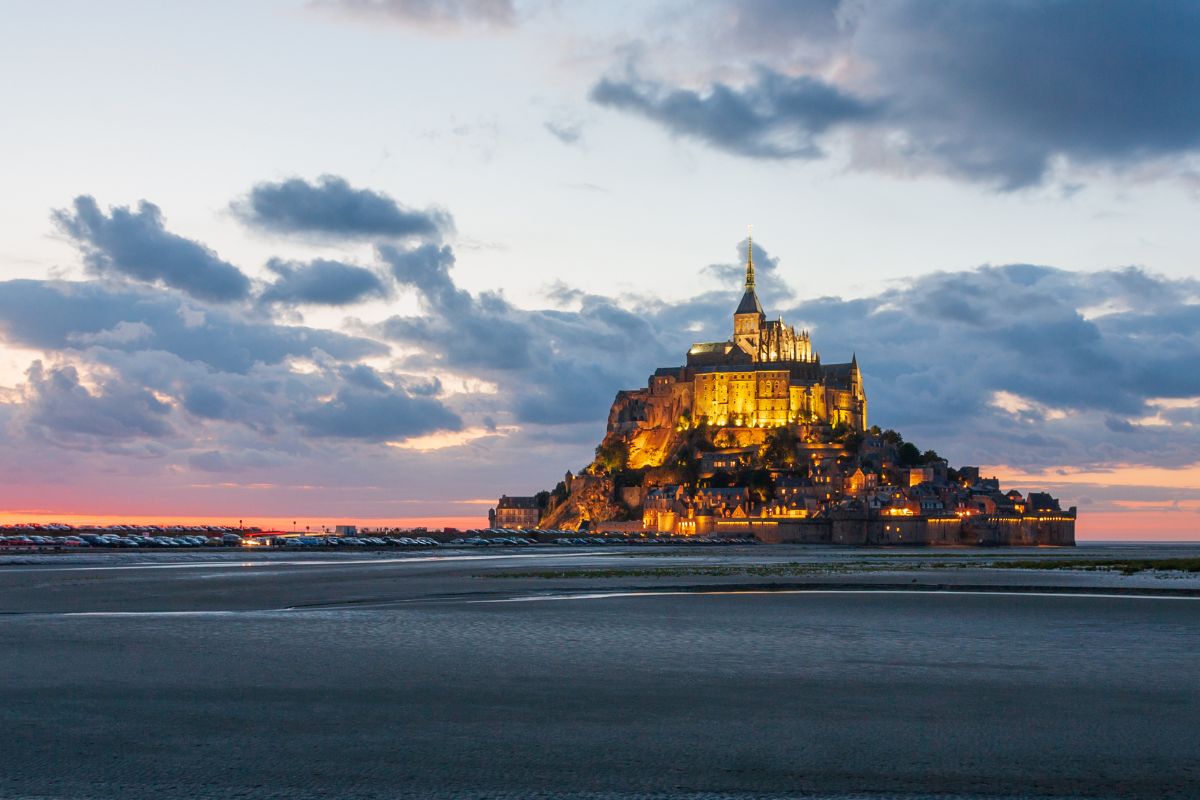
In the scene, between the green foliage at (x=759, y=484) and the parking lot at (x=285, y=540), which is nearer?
the parking lot at (x=285, y=540)

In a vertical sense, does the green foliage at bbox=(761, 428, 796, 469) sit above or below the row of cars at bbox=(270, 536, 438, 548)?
above

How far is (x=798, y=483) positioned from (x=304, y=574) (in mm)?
133469

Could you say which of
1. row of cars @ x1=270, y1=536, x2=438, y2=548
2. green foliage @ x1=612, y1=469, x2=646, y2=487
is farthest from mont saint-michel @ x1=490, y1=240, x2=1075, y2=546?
row of cars @ x1=270, y1=536, x2=438, y2=548

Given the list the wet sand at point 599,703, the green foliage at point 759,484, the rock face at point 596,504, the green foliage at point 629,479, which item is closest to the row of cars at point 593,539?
the rock face at point 596,504

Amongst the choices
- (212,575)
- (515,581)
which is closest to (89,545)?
(212,575)

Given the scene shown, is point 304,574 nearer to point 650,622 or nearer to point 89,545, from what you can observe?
point 650,622

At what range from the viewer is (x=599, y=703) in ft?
44.8

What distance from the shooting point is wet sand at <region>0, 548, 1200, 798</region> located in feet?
31.9

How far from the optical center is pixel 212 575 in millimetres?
49406

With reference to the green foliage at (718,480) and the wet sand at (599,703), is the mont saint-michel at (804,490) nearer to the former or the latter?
the green foliage at (718,480)

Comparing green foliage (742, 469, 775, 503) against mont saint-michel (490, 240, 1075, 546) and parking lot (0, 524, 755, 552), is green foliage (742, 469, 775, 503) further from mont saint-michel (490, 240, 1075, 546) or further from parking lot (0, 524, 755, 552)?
parking lot (0, 524, 755, 552)

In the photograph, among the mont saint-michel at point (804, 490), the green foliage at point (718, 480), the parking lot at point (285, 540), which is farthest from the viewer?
the green foliage at point (718, 480)

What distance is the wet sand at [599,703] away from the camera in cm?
973

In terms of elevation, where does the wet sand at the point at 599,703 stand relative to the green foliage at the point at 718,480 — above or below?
below
